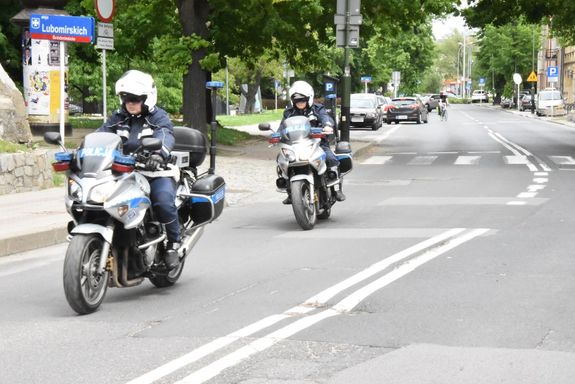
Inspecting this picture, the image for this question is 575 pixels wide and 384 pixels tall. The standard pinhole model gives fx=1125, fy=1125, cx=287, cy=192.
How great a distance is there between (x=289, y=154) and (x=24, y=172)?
212 inches

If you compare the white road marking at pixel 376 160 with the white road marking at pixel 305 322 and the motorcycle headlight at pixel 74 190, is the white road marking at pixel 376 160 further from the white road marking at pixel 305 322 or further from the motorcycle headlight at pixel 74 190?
the motorcycle headlight at pixel 74 190

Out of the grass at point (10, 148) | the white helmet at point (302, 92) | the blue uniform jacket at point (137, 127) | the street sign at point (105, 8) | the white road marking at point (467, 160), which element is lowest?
the white road marking at point (467, 160)

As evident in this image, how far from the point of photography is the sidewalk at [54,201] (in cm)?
1166

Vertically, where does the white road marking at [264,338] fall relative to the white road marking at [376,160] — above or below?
above

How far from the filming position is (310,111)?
13242 millimetres

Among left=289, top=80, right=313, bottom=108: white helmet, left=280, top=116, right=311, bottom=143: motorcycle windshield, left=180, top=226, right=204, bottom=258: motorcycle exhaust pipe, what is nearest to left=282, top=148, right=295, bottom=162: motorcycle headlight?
left=280, top=116, right=311, bottom=143: motorcycle windshield

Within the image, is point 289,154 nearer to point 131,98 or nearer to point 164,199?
point 164,199

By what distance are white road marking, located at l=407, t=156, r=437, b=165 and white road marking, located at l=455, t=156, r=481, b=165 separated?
62 centimetres

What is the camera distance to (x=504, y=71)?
112 meters

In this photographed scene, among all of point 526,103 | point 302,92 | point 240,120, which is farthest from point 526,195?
point 526,103

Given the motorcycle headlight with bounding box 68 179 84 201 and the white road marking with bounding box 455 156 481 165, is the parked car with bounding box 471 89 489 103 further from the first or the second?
the motorcycle headlight with bounding box 68 179 84 201

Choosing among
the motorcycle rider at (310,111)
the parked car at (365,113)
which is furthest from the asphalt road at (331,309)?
the parked car at (365,113)

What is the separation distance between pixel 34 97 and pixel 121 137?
16573 mm

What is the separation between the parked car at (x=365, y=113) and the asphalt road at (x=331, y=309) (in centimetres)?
3412
